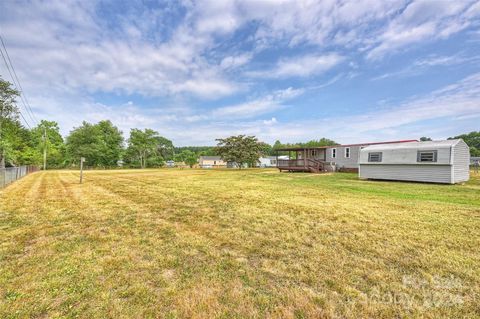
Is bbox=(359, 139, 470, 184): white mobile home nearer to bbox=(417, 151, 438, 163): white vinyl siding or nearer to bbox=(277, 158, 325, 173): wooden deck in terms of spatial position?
bbox=(417, 151, 438, 163): white vinyl siding

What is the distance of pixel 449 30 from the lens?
519 inches

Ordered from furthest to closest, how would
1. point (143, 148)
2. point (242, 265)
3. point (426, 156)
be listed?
point (143, 148) < point (426, 156) < point (242, 265)

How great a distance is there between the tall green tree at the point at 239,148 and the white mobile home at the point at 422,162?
21.9 m

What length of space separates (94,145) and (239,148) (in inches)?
1399

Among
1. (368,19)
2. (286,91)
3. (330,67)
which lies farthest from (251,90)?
(368,19)

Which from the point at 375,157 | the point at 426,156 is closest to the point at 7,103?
the point at 375,157

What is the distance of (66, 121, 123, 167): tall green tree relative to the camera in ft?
155

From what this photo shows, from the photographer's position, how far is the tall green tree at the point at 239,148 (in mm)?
35844

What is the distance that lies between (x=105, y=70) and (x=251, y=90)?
16050 mm

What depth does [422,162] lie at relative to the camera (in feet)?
42.8

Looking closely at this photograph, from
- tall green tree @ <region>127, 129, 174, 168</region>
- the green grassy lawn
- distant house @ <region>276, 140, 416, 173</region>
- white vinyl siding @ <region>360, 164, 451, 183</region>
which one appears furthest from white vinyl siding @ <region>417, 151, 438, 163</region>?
tall green tree @ <region>127, 129, 174, 168</region>

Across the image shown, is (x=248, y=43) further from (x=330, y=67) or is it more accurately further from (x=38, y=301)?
(x=38, y=301)

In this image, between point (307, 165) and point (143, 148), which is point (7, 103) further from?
point (307, 165)

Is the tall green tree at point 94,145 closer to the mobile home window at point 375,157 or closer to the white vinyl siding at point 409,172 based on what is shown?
the mobile home window at point 375,157
